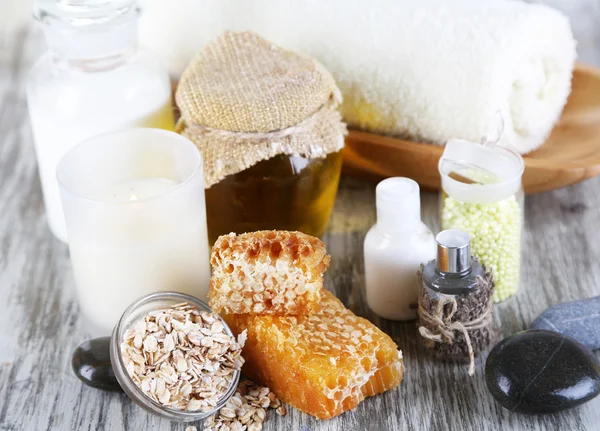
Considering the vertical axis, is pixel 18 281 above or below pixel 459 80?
→ below

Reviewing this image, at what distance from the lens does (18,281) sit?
3.29 ft

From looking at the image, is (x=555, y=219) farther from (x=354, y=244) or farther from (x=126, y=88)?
(x=126, y=88)

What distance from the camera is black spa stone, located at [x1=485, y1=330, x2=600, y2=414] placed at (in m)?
0.75

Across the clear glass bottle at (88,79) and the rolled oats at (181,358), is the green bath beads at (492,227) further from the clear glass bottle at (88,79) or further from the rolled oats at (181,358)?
the clear glass bottle at (88,79)

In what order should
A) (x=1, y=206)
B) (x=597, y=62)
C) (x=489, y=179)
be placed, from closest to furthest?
(x=489, y=179) → (x=1, y=206) → (x=597, y=62)

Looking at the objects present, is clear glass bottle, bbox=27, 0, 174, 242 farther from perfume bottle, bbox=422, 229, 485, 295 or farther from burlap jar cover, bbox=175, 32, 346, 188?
perfume bottle, bbox=422, 229, 485, 295

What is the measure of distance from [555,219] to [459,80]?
0.22 metres

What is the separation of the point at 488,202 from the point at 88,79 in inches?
18.4

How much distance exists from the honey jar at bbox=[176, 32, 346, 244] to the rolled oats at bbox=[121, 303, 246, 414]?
20cm

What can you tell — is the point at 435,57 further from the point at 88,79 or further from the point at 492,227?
the point at 88,79

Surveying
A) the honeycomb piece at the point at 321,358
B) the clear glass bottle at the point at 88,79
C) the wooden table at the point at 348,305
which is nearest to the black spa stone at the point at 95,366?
the wooden table at the point at 348,305

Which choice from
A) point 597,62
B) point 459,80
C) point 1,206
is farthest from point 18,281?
point 597,62

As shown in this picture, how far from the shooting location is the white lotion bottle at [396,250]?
85 cm

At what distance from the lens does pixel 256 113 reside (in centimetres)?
90
